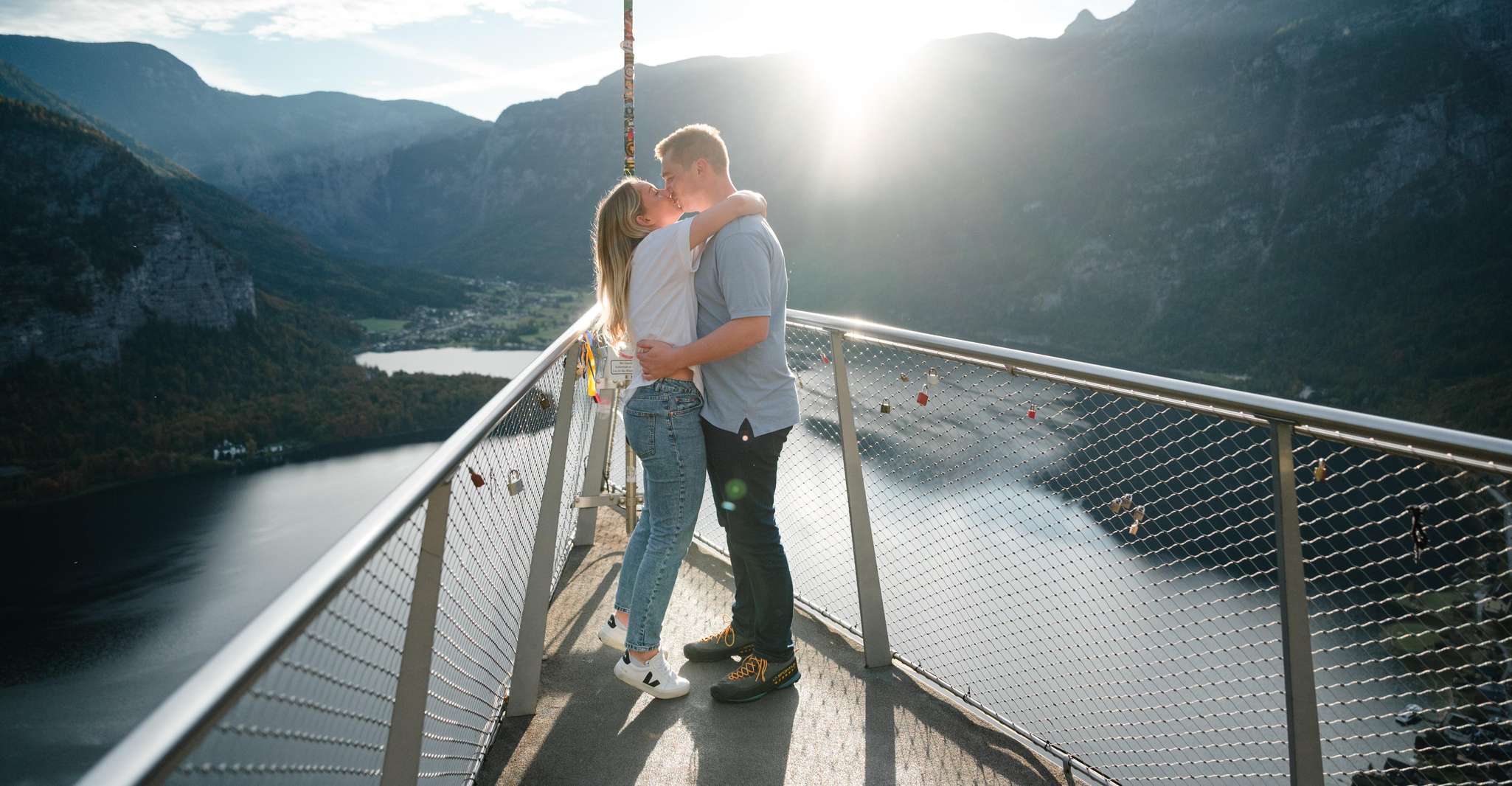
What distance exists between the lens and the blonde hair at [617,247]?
86.7 inches

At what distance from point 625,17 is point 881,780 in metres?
4.50

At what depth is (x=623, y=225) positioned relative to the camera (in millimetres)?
2209

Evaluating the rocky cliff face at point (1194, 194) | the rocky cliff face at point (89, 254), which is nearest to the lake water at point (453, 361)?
the rocky cliff face at point (89, 254)

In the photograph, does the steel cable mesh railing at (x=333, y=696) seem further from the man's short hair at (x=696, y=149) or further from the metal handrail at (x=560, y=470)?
the man's short hair at (x=696, y=149)

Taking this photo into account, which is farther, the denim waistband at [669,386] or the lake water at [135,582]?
Answer: the lake water at [135,582]

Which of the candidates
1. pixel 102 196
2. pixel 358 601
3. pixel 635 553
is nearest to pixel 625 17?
pixel 635 553

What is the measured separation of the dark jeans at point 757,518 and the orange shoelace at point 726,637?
8.5 inches

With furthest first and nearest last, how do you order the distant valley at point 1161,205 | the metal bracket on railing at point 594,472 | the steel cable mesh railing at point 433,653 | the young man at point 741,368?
the distant valley at point 1161,205 < the metal bracket on railing at point 594,472 < the young man at point 741,368 < the steel cable mesh railing at point 433,653

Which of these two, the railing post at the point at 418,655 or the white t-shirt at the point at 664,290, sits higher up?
the white t-shirt at the point at 664,290

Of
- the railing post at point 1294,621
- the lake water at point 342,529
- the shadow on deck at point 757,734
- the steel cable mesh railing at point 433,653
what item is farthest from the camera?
the lake water at point 342,529

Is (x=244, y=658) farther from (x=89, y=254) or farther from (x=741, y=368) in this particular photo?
(x=89, y=254)

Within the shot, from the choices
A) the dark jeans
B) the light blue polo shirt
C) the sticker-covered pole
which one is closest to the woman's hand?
the light blue polo shirt

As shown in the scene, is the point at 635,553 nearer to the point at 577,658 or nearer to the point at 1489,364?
the point at 577,658

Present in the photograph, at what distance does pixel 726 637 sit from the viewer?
2.75m
